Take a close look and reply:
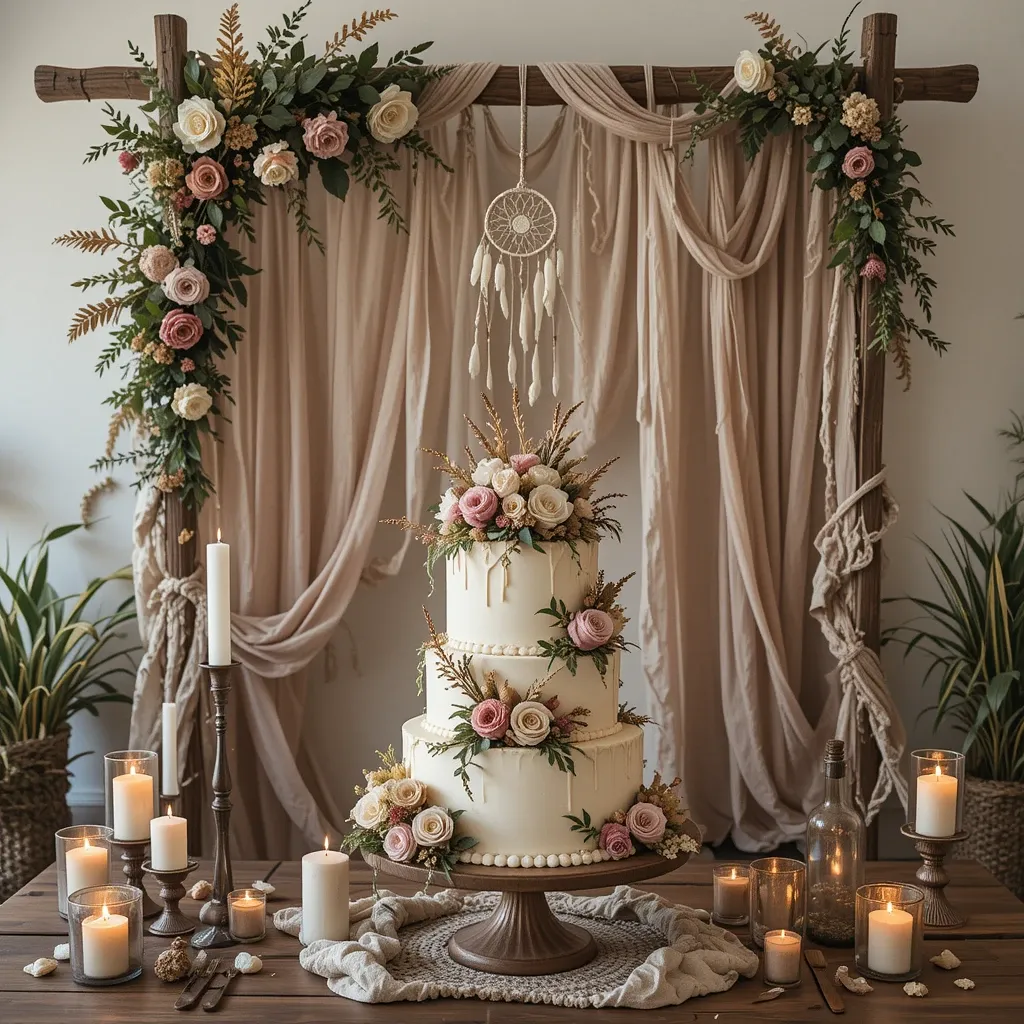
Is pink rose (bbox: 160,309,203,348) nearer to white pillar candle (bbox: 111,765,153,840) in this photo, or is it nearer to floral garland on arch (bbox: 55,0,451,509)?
floral garland on arch (bbox: 55,0,451,509)

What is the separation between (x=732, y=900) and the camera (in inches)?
95.2

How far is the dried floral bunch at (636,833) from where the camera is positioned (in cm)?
223

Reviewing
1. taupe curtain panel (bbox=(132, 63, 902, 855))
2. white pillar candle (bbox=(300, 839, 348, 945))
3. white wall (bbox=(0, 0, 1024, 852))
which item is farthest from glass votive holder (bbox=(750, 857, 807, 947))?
white wall (bbox=(0, 0, 1024, 852))

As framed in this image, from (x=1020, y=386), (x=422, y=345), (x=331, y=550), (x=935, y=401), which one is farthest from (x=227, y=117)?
(x=1020, y=386)

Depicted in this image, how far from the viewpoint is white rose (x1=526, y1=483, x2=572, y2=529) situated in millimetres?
2264

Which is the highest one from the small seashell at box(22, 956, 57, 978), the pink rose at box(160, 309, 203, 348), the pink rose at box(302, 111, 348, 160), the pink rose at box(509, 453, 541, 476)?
the pink rose at box(302, 111, 348, 160)

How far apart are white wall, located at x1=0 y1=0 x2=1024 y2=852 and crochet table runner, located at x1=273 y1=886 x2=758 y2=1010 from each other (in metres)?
1.55

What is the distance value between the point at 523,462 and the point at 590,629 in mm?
346

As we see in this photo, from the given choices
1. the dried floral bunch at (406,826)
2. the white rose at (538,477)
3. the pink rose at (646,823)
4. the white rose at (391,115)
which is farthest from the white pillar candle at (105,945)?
the white rose at (391,115)

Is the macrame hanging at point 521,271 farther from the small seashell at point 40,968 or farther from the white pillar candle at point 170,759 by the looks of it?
the small seashell at point 40,968

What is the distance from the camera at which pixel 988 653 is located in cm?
365

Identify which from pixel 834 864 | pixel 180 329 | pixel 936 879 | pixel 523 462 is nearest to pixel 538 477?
pixel 523 462

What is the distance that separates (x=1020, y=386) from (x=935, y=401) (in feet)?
0.92

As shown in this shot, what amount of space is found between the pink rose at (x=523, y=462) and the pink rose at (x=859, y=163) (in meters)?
Answer: 1.70
